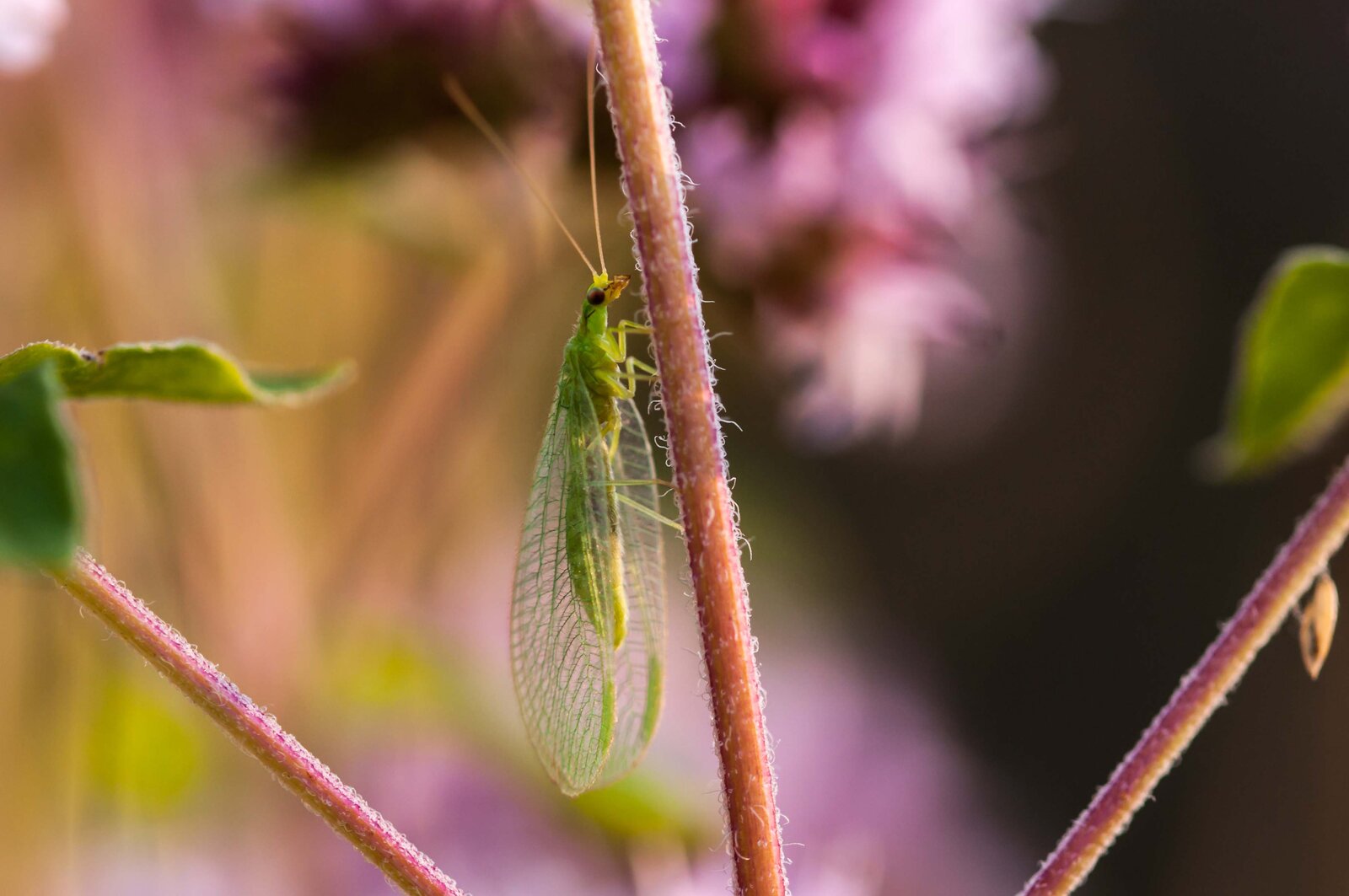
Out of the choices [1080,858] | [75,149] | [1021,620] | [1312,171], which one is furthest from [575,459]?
[1312,171]

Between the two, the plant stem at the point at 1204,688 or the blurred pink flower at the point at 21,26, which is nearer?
the plant stem at the point at 1204,688

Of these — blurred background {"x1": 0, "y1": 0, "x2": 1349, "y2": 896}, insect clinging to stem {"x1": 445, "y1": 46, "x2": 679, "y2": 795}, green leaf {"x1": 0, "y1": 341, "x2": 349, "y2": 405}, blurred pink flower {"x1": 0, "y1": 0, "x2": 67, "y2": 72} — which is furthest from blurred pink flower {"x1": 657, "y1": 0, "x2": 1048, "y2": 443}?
green leaf {"x1": 0, "y1": 341, "x2": 349, "y2": 405}

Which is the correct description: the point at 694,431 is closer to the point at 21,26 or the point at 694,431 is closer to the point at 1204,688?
the point at 1204,688

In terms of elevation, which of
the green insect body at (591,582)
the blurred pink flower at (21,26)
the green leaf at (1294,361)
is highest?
the blurred pink flower at (21,26)

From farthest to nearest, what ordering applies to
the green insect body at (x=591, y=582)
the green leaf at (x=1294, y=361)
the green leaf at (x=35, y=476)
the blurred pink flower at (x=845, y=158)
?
the blurred pink flower at (x=845, y=158) → the green insect body at (x=591, y=582) → the green leaf at (x=1294, y=361) → the green leaf at (x=35, y=476)

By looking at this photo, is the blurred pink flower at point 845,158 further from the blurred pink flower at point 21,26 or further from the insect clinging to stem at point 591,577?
the blurred pink flower at point 21,26

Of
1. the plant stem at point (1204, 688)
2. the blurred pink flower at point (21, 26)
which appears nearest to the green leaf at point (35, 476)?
the plant stem at point (1204, 688)
